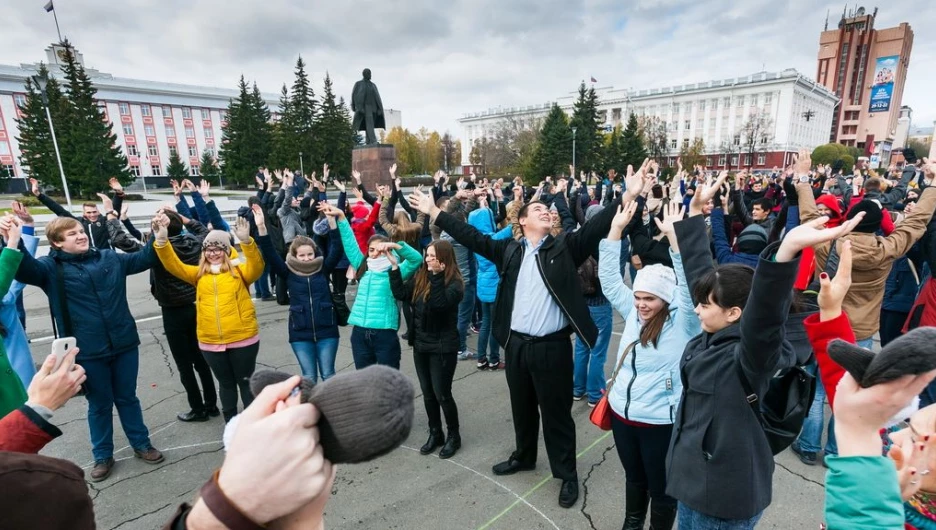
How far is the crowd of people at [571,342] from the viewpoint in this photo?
1.06m

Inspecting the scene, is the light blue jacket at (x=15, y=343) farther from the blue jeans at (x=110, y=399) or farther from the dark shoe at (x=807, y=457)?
the dark shoe at (x=807, y=457)

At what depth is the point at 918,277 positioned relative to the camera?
4.62m

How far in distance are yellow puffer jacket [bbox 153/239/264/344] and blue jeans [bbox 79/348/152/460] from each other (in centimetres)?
59

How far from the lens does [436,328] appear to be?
12.4ft

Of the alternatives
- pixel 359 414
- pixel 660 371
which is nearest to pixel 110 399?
pixel 359 414

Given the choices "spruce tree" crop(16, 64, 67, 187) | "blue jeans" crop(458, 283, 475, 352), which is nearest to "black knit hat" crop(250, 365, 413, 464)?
"blue jeans" crop(458, 283, 475, 352)

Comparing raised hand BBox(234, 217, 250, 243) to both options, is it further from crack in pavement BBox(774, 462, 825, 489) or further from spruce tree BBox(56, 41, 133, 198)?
spruce tree BBox(56, 41, 133, 198)

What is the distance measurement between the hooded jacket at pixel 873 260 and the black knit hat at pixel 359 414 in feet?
14.2

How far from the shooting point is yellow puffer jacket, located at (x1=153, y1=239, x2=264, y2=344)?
3.89 meters

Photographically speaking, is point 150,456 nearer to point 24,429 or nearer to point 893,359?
point 24,429

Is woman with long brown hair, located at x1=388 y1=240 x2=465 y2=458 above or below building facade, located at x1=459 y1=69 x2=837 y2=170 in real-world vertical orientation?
below

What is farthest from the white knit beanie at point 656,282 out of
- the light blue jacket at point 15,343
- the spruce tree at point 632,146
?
the spruce tree at point 632,146

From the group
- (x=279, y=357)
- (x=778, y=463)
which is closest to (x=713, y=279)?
(x=778, y=463)

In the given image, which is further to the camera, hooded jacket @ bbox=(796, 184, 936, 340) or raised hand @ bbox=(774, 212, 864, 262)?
hooded jacket @ bbox=(796, 184, 936, 340)
